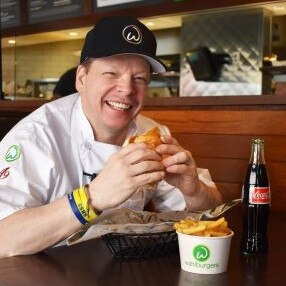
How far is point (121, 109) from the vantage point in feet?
4.60

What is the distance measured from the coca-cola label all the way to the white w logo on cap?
0.52 m

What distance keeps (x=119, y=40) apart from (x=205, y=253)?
0.65 meters

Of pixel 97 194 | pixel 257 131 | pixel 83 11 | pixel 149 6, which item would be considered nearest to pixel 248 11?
pixel 149 6

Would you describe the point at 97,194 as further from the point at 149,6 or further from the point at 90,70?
the point at 149,6

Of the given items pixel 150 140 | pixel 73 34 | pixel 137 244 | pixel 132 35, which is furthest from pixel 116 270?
pixel 73 34

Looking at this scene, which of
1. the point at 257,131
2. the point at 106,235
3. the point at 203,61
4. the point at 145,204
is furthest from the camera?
the point at 203,61

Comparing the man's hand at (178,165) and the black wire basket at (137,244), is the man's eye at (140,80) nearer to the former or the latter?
the man's hand at (178,165)

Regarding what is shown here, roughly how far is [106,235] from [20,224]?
8.5 inches

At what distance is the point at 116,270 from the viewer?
0.94 m

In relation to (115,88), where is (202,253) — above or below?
below

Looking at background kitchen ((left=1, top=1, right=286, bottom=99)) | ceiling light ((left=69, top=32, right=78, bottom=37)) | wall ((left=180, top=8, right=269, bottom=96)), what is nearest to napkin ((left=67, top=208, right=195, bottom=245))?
background kitchen ((left=1, top=1, right=286, bottom=99))

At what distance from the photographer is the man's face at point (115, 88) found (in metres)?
1.36

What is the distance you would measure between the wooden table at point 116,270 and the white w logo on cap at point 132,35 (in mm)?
554

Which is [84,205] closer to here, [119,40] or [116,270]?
[116,270]
